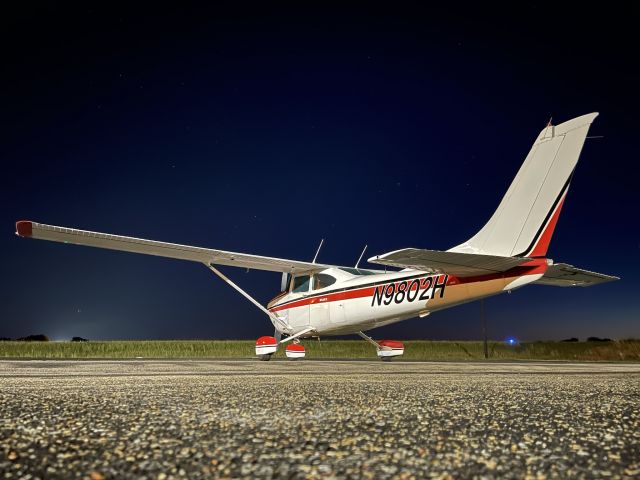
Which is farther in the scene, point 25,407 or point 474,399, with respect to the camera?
point 474,399

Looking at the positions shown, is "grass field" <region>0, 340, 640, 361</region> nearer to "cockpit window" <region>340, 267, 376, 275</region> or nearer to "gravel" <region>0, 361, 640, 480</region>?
"cockpit window" <region>340, 267, 376, 275</region>

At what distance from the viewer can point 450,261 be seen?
10.1 meters

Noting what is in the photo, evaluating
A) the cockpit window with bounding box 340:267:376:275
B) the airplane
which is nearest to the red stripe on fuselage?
the airplane

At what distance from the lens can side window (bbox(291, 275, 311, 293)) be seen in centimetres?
1748

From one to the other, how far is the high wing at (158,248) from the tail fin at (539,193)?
24.0 feet

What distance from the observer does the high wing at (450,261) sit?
8.82 m

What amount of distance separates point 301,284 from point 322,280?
1.17 meters

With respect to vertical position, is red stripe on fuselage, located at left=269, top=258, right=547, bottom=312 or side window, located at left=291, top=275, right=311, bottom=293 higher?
side window, located at left=291, top=275, right=311, bottom=293

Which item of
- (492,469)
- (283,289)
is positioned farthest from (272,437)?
(283,289)

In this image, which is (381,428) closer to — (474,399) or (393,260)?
(474,399)

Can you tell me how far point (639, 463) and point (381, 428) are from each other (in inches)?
50.5

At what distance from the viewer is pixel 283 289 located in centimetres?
1884

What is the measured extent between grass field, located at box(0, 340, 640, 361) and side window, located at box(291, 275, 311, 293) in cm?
513

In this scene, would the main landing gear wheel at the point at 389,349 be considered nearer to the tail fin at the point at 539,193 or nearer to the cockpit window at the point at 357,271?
the cockpit window at the point at 357,271
